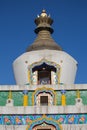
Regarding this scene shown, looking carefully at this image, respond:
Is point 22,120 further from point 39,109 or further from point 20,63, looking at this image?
point 20,63

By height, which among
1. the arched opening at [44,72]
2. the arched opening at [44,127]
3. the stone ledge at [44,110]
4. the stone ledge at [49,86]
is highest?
the arched opening at [44,72]

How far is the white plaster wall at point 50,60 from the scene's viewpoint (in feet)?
80.7

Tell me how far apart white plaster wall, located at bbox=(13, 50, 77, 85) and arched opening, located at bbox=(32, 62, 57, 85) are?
0.44m

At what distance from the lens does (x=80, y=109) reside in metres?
21.1

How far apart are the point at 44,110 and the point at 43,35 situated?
25.2 ft

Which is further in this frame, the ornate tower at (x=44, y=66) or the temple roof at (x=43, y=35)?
the temple roof at (x=43, y=35)

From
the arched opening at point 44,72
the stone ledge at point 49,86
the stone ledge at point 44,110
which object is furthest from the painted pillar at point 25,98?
the arched opening at point 44,72

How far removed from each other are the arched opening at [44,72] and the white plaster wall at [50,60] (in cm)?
44

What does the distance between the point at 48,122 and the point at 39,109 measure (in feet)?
2.85

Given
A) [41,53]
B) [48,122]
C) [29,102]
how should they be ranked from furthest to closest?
[41,53], [29,102], [48,122]

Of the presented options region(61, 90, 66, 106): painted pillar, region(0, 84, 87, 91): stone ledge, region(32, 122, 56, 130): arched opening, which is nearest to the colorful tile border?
region(32, 122, 56, 130): arched opening

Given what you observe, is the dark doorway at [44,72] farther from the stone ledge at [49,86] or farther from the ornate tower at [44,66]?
the stone ledge at [49,86]

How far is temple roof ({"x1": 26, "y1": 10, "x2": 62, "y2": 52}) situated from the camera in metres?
26.0

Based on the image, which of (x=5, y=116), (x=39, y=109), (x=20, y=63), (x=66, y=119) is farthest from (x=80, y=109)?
(x=20, y=63)
